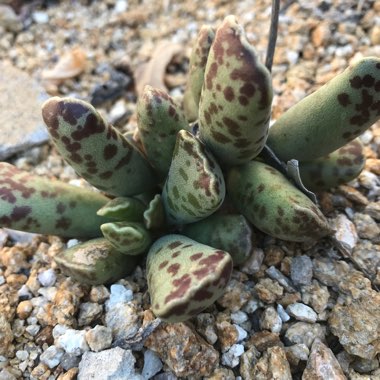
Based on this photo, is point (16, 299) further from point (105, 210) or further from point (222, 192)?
point (222, 192)

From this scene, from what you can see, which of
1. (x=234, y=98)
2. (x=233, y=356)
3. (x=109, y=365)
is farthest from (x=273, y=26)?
(x=109, y=365)

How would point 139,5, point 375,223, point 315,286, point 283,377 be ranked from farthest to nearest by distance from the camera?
1. point 139,5
2. point 375,223
3. point 315,286
4. point 283,377

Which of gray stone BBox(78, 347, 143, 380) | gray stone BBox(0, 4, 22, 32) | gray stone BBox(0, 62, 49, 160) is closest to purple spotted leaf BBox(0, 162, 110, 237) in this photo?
gray stone BBox(78, 347, 143, 380)

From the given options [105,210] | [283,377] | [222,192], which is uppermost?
[222,192]

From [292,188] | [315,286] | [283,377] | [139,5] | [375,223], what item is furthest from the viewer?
[139,5]

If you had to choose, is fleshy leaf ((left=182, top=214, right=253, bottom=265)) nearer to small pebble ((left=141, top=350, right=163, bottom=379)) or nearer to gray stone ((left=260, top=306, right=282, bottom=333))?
gray stone ((left=260, top=306, right=282, bottom=333))

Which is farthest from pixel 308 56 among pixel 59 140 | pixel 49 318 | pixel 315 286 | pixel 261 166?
pixel 49 318

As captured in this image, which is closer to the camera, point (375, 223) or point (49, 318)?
point (49, 318)

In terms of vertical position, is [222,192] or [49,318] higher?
[222,192]
